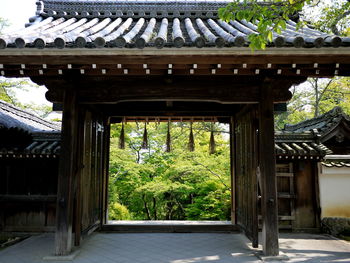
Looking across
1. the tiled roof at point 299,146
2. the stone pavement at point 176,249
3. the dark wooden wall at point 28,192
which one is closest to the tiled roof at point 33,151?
the dark wooden wall at point 28,192

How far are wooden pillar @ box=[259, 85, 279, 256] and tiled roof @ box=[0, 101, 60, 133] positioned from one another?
5.76 m

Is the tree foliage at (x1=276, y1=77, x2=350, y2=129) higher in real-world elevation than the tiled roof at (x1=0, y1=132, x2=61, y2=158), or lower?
higher

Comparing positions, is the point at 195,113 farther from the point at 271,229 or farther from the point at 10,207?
the point at 10,207

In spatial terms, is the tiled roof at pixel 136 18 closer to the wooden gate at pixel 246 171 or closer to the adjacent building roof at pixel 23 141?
the wooden gate at pixel 246 171

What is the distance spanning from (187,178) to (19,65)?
10677 mm

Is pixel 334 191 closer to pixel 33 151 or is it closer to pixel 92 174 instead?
pixel 92 174

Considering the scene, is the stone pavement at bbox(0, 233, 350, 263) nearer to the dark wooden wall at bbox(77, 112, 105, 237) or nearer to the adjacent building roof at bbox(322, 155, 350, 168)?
the dark wooden wall at bbox(77, 112, 105, 237)

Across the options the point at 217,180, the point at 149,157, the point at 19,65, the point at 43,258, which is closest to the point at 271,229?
the point at 43,258

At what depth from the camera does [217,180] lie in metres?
13.6

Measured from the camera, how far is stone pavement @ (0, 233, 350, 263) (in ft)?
→ 16.5

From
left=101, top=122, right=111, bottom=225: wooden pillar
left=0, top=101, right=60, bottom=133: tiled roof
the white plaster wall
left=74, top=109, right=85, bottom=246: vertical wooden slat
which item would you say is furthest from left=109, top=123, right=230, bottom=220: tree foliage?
left=74, top=109, right=85, bottom=246: vertical wooden slat

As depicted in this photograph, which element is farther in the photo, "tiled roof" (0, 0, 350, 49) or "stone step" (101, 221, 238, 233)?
"stone step" (101, 221, 238, 233)

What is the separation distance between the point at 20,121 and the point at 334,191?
8.70 m

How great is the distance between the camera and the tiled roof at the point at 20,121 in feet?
25.5
